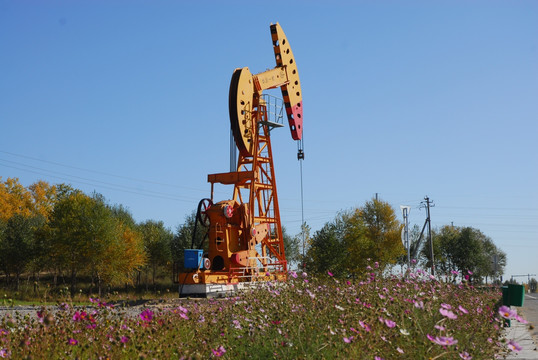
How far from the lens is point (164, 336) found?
19.7ft

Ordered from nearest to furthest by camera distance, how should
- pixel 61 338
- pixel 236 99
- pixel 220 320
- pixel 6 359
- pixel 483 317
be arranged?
pixel 6 359 < pixel 61 338 < pixel 220 320 < pixel 483 317 < pixel 236 99

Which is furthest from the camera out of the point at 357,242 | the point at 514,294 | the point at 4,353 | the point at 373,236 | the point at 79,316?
the point at 373,236

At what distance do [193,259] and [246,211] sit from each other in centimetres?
288

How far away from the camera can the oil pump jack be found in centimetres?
Answer: 1962

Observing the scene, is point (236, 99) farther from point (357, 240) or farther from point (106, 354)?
point (357, 240)

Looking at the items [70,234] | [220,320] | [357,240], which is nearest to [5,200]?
[70,234]

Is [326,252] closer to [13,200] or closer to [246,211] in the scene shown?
[246,211]

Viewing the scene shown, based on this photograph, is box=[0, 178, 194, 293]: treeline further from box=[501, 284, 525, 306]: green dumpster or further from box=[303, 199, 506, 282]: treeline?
box=[501, 284, 525, 306]: green dumpster

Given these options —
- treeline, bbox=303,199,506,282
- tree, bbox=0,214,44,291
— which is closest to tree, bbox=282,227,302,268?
treeline, bbox=303,199,506,282

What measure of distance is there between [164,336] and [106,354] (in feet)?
3.58

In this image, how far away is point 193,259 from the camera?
19594mm

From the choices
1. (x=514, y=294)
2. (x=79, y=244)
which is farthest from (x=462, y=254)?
(x=514, y=294)

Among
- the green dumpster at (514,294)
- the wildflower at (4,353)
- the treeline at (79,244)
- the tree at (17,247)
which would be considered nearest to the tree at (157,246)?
the treeline at (79,244)

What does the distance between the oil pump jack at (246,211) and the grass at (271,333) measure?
37.3 ft
